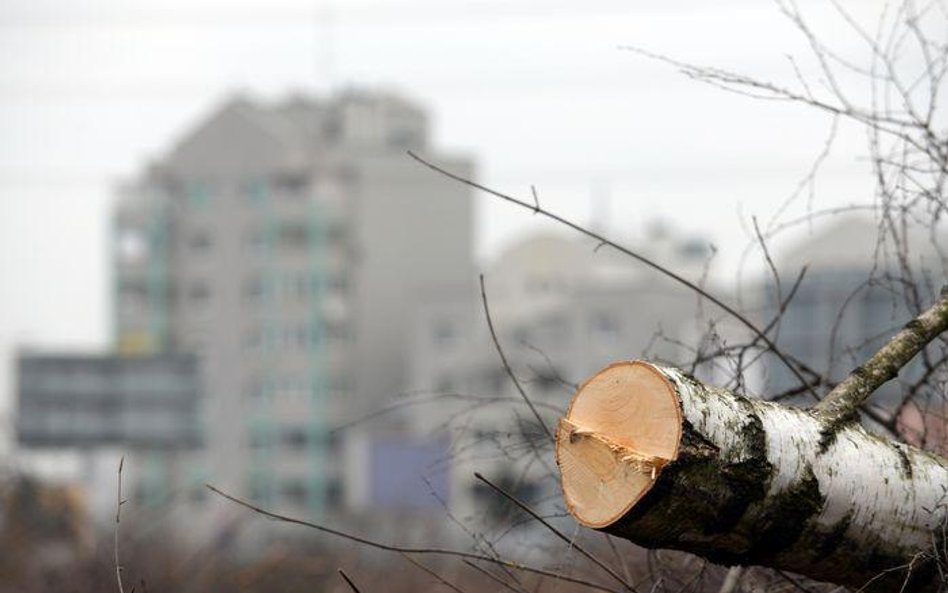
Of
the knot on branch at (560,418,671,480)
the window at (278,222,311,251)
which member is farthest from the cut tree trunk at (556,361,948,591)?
the window at (278,222,311,251)

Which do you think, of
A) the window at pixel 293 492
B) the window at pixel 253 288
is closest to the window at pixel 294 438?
the window at pixel 293 492

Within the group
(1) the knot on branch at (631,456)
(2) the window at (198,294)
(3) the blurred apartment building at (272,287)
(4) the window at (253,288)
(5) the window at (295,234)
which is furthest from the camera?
(5) the window at (295,234)

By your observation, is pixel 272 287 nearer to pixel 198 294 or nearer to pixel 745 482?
pixel 198 294

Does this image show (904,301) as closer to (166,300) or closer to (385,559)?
(385,559)

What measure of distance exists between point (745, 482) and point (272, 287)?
80407 mm

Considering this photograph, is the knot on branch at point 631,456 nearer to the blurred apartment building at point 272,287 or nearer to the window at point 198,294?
the blurred apartment building at point 272,287

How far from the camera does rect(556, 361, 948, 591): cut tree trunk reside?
3650 mm

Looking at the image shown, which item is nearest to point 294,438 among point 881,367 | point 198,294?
point 198,294

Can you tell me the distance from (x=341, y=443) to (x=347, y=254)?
27.5ft

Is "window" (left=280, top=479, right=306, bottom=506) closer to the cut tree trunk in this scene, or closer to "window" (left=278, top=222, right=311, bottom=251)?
"window" (left=278, top=222, right=311, bottom=251)

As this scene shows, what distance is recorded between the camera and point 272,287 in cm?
8362

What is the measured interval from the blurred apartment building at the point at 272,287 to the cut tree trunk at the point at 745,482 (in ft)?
249

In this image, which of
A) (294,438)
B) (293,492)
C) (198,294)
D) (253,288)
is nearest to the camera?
(293,492)

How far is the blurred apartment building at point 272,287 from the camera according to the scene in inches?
3219
